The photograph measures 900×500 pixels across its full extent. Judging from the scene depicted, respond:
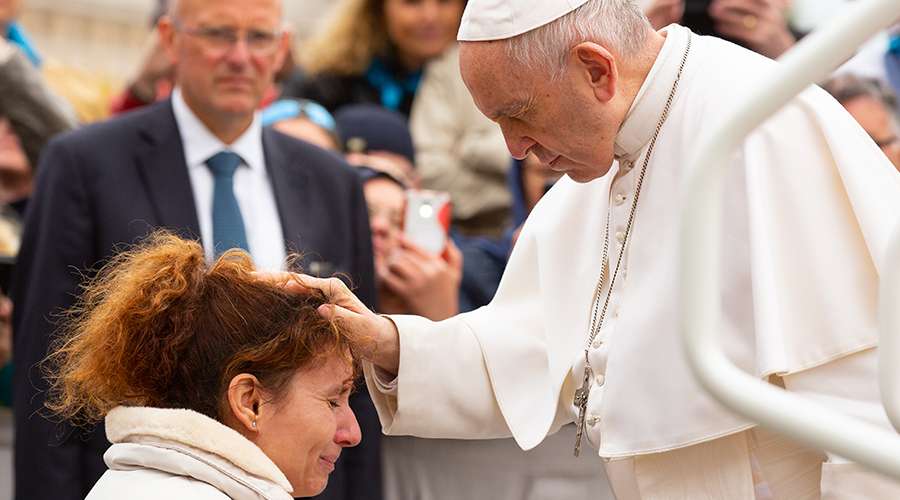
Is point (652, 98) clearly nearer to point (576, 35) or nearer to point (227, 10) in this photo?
point (576, 35)

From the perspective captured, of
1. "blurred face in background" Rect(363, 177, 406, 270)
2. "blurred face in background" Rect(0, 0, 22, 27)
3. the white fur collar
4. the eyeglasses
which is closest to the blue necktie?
the eyeglasses

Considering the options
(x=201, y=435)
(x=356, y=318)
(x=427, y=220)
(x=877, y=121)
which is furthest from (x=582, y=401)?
(x=877, y=121)

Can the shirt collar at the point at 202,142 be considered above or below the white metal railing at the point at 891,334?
below

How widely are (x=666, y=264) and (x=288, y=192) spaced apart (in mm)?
1876

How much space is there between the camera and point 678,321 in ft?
11.1

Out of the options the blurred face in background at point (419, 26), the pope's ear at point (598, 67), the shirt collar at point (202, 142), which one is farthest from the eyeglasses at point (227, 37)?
the pope's ear at point (598, 67)

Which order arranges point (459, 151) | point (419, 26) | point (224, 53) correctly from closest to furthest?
point (224, 53), point (459, 151), point (419, 26)

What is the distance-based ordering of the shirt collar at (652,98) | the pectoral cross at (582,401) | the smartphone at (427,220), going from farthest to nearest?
1. the smartphone at (427,220)
2. the pectoral cross at (582,401)
3. the shirt collar at (652,98)

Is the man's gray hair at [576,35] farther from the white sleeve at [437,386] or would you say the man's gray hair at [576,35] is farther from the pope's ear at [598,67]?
the white sleeve at [437,386]

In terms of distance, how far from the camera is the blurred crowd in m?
4.73

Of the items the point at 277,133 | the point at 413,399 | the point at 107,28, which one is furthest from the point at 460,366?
the point at 107,28

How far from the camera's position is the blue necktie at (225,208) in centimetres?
484

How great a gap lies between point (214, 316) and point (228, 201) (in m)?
1.61

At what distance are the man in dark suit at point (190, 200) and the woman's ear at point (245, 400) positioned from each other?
1.31 meters
